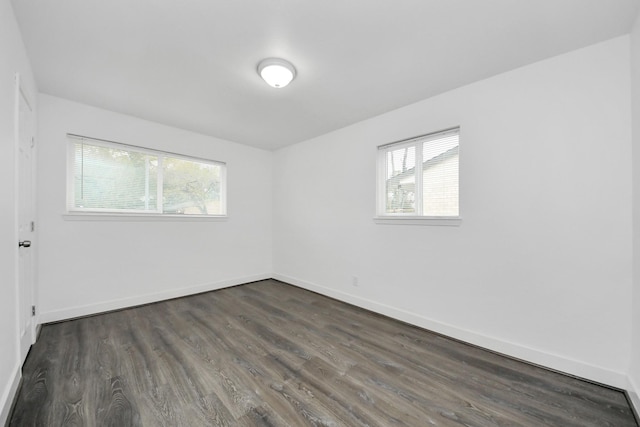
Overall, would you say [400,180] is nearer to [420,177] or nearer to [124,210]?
[420,177]

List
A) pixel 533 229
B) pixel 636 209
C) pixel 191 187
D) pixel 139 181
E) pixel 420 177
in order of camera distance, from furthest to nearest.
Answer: pixel 191 187 < pixel 139 181 < pixel 420 177 < pixel 533 229 < pixel 636 209

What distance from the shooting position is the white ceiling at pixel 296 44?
1654 mm

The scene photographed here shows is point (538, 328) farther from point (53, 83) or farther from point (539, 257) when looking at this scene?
point (53, 83)

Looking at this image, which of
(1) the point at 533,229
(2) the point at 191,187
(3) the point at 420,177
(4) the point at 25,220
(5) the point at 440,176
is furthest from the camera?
(2) the point at 191,187

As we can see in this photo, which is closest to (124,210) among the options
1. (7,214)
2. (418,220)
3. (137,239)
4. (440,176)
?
(137,239)

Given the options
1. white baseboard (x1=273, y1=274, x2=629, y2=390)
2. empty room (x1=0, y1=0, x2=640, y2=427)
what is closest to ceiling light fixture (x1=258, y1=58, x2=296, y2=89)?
empty room (x1=0, y1=0, x2=640, y2=427)

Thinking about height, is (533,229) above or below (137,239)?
above

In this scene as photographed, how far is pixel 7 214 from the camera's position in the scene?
1618mm

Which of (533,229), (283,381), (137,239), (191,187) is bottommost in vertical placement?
(283,381)

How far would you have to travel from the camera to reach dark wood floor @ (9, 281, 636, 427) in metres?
1.57

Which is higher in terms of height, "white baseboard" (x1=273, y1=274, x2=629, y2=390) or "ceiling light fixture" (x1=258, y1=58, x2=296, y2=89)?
"ceiling light fixture" (x1=258, y1=58, x2=296, y2=89)

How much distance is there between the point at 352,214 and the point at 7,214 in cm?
314

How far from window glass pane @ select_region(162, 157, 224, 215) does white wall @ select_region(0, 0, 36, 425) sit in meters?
2.06

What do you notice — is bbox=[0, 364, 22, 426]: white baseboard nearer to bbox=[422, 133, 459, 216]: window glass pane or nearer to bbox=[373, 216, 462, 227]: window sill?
bbox=[373, 216, 462, 227]: window sill
